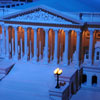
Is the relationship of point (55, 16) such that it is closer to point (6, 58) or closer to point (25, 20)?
point (25, 20)

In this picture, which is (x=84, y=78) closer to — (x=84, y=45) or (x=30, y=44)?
(x=84, y=45)

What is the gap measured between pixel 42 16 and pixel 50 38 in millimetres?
4264

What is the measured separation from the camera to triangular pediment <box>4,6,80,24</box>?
127ft

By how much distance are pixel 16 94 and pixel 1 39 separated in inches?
504

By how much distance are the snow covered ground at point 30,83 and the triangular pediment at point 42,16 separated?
582cm

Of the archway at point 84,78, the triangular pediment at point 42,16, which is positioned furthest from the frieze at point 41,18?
the archway at point 84,78

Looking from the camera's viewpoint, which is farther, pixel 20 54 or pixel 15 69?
pixel 20 54

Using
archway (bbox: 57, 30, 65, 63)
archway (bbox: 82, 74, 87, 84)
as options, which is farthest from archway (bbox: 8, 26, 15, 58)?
archway (bbox: 82, 74, 87, 84)

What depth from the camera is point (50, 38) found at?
141 ft

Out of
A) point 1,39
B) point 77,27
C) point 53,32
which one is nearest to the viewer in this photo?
point 77,27

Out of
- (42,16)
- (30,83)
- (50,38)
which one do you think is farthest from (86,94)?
(42,16)

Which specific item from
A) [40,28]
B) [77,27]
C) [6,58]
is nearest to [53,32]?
[40,28]

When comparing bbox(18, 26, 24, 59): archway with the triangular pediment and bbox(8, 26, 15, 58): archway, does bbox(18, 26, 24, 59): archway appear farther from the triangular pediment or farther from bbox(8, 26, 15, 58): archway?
the triangular pediment

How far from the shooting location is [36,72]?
3903 centimetres
